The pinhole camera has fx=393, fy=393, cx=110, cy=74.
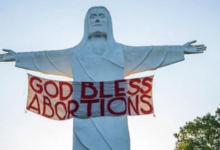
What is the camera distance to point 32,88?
453 inches

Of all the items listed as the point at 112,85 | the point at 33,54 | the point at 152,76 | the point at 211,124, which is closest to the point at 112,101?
the point at 112,85

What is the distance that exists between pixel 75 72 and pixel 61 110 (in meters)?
1.34

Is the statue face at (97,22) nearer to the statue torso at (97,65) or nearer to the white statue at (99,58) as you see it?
the white statue at (99,58)

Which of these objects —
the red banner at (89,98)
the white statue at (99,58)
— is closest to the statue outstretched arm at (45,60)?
the white statue at (99,58)

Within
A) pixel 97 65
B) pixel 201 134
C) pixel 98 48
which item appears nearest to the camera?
pixel 97 65

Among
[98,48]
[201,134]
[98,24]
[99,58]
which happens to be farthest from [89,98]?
[201,134]

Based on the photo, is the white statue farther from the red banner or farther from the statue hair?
the red banner

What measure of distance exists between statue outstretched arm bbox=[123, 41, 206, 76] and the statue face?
0.95 meters

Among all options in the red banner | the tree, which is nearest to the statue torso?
the red banner

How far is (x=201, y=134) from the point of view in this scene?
16547mm

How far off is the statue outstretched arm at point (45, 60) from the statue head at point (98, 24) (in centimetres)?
81

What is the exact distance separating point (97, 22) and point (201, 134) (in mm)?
7208

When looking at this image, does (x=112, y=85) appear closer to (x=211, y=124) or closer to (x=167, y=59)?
(x=167, y=59)

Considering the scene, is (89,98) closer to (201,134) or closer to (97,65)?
(97,65)
